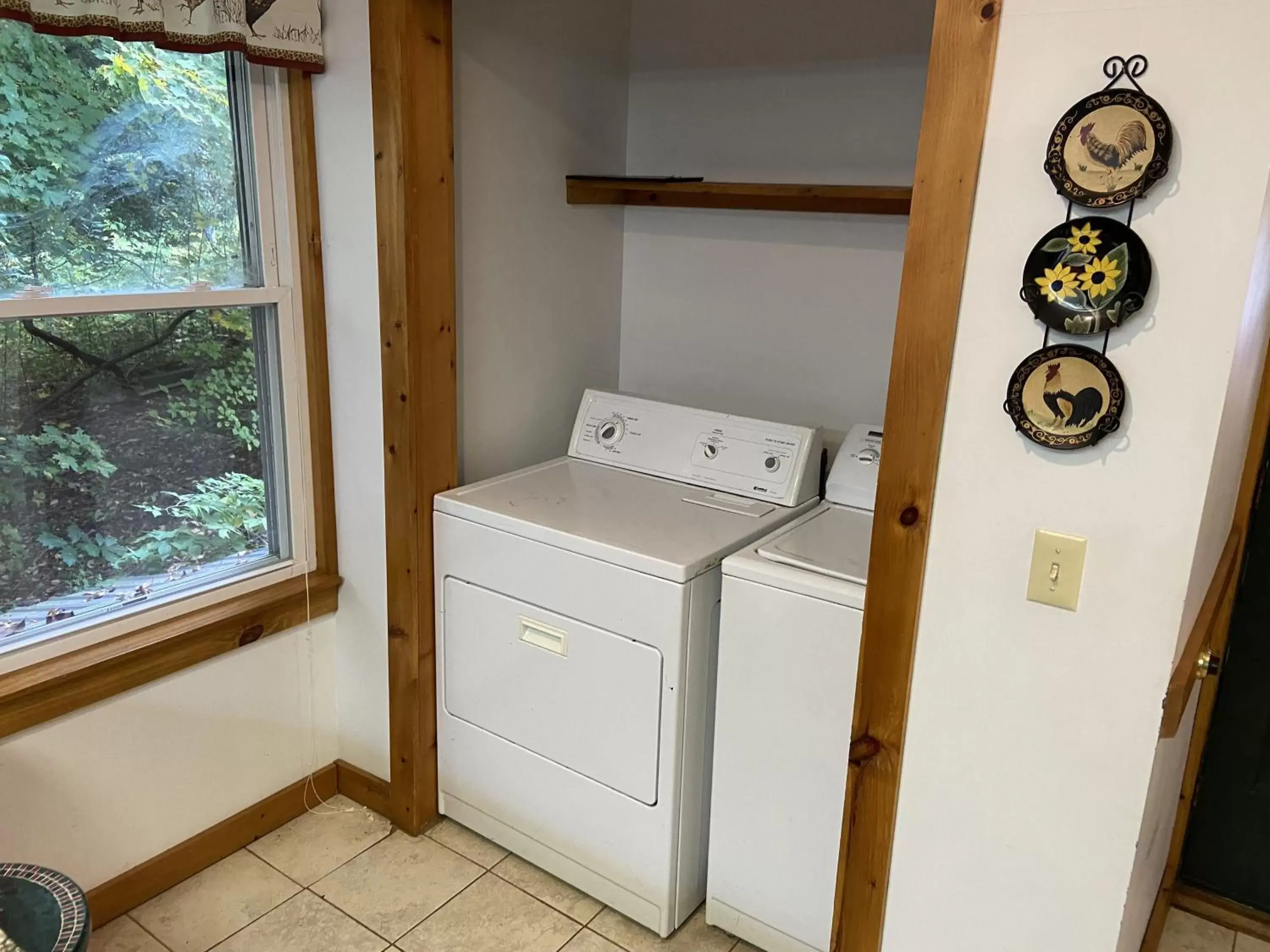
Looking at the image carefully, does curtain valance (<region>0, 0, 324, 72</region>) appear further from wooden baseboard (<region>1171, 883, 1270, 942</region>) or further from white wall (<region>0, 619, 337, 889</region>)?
wooden baseboard (<region>1171, 883, 1270, 942</region>)

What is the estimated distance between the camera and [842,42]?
240 centimetres

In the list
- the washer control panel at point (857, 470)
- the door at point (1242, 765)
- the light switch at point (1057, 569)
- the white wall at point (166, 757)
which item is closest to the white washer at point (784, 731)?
the washer control panel at point (857, 470)

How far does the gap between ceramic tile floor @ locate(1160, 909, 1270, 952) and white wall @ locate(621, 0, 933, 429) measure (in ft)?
4.62

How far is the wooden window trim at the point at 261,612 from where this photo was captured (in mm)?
1917

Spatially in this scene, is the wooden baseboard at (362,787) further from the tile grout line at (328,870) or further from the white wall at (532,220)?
the white wall at (532,220)

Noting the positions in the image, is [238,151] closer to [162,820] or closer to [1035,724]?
[162,820]

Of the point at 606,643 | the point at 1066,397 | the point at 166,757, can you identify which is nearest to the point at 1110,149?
the point at 1066,397

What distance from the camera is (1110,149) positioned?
1.17m

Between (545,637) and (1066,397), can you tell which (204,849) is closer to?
(545,637)

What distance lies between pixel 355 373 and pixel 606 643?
895 millimetres

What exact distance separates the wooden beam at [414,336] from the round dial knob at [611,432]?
443mm

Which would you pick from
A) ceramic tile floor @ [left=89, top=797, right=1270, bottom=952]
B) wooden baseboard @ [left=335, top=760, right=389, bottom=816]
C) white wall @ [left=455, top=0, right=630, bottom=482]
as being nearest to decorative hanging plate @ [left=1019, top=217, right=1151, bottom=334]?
white wall @ [left=455, top=0, right=630, bottom=482]

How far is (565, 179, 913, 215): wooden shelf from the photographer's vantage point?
7.36ft

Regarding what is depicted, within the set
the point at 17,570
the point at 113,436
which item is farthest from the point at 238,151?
the point at 17,570
